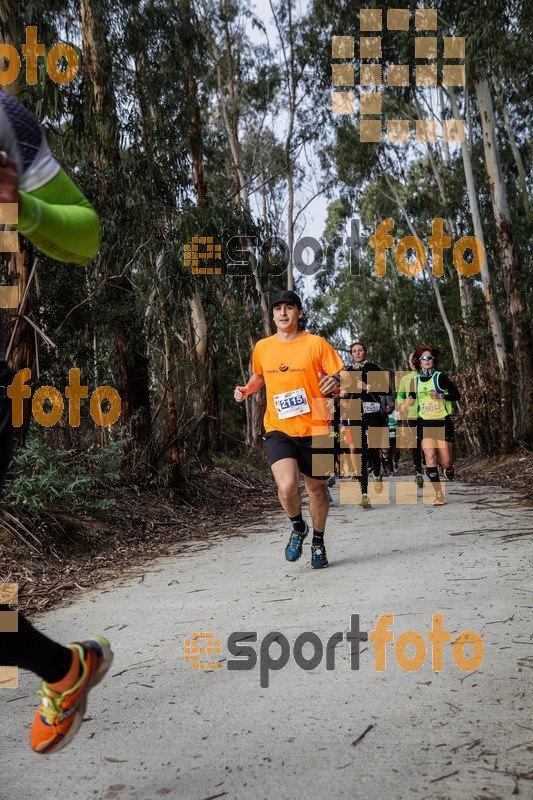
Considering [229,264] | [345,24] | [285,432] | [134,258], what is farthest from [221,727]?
[345,24]

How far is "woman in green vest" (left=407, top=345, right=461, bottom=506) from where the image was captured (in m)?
9.66

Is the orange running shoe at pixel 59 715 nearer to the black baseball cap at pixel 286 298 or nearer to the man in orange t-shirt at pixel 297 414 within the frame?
the man in orange t-shirt at pixel 297 414

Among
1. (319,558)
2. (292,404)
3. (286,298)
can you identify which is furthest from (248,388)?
(319,558)

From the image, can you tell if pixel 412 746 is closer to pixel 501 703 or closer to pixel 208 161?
pixel 501 703

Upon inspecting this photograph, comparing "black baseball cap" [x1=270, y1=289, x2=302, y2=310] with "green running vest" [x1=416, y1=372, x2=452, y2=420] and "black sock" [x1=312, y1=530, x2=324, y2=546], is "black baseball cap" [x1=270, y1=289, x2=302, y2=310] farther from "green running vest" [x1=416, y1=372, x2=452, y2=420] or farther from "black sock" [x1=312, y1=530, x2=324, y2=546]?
"green running vest" [x1=416, y1=372, x2=452, y2=420]

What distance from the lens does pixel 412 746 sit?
2.79 m

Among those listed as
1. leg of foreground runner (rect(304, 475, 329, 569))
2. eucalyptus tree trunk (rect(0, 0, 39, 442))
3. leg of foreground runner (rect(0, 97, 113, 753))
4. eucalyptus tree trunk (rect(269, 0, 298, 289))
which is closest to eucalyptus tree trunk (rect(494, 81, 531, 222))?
eucalyptus tree trunk (rect(269, 0, 298, 289))

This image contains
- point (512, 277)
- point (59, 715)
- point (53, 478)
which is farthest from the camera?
point (512, 277)

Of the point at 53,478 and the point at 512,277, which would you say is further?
the point at 512,277

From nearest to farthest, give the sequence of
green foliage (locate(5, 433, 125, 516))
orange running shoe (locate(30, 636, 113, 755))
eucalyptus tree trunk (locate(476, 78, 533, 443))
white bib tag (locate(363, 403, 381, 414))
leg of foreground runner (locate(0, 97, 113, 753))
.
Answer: leg of foreground runner (locate(0, 97, 113, 753)), orange running shoe (locate(30, 636, 113, 755)), green foliage (locate(5, 433, 125, 516)), white bib tag (locate(363, 403, 381, 414)), eucalyptus tree trunk (locate(476, 78, 533, 443))

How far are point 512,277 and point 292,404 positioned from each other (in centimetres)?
1276

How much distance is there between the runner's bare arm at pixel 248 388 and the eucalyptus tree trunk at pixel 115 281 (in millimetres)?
3778

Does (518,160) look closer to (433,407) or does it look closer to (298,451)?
(433,407)

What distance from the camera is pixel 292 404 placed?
635cm
